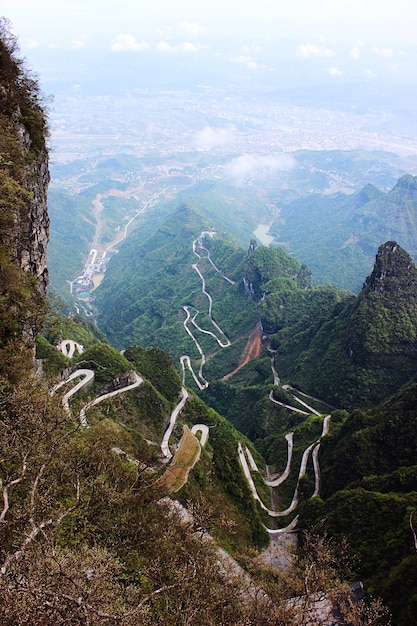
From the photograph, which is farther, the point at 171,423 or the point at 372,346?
the point at 372,346

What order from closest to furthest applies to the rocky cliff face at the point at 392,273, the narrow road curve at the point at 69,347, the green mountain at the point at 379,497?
1. the green mountain at the point at 379,497
2. the narrow road curve at the point at 69,347
3. the rocky cliff face at the point at 392,273

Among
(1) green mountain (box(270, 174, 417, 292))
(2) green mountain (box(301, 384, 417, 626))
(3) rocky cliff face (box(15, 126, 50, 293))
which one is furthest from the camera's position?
(1) green mountain (box(270, 174, 417, 292))

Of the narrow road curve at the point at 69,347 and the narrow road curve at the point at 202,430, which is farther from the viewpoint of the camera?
the narrow road curve at the point at 69,347

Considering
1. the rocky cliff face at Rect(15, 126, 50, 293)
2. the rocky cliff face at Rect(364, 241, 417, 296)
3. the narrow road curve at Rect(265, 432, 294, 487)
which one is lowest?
the narrow road curve at Rect(265, 432, 294, 487)

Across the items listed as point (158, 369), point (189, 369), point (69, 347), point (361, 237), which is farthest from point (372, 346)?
point (361, 237)

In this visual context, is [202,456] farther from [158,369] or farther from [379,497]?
[158,369]

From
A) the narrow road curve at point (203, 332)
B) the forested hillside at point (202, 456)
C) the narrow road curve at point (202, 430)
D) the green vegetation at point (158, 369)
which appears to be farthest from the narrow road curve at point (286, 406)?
the narrow road curve at point (203, 332)

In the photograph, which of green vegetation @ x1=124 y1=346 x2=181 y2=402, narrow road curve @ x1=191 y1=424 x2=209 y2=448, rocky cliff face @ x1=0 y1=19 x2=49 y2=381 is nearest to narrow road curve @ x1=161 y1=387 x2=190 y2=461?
green vegetation @ x1=124 y1=346 x2=181 y2=402

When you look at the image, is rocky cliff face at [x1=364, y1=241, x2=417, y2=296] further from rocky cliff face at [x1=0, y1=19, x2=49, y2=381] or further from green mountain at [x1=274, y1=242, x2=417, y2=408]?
rocky cliff face at [x1=0, y1=19, x2=49, y2=381]

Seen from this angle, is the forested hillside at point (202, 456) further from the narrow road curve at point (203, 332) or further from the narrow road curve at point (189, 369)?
the narrow road curve at point (203, 332)

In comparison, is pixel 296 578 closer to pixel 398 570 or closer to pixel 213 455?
pixel 398 570

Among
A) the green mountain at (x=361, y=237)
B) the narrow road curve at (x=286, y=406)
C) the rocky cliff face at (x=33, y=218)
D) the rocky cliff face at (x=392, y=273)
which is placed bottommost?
the green mountain at (x=361, y=237)
